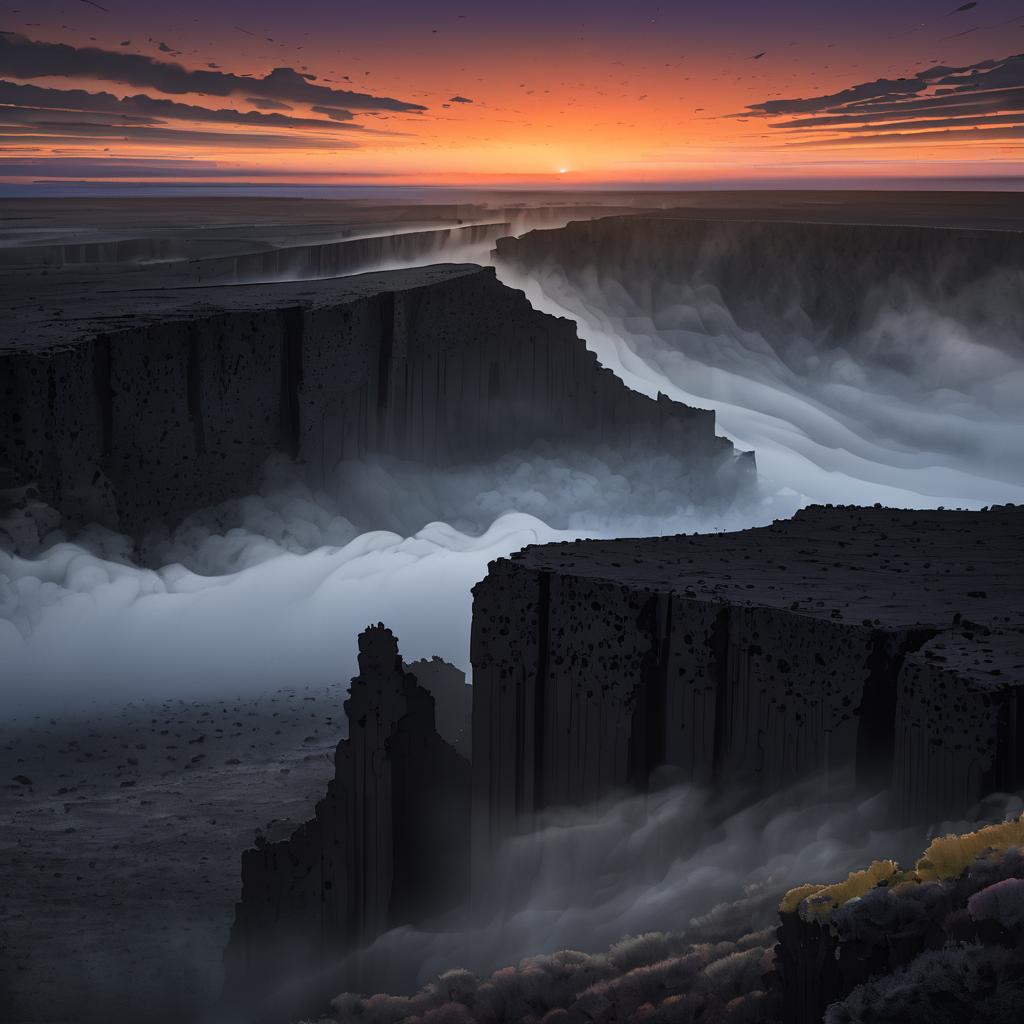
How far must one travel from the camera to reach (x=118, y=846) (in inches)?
334

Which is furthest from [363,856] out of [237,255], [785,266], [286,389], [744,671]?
[785,266]

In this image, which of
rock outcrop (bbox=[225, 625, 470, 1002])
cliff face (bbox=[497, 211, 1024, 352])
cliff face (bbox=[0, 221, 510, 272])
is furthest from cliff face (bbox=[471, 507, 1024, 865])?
cliff face (bbox=[497, 211, 1024, 352])

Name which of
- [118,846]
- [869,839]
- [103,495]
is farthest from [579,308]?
[869,839]

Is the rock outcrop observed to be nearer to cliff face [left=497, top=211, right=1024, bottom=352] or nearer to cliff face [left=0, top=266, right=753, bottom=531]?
cliff face [left=0, top=266, right=753, bottom=531]

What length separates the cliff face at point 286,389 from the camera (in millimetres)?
14336

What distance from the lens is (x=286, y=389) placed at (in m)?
17.3

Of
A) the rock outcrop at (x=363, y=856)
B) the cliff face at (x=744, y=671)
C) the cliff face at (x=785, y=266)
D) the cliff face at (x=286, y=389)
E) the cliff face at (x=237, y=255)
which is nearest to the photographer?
the cliff face at (x=744, y=671)

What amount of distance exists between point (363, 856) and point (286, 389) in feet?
37.6

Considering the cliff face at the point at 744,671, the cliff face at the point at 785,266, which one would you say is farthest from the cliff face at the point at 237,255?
the cliff face at the point at 744,671

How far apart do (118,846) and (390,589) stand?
812 centimetres

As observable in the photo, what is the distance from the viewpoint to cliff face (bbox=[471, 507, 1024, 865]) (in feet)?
16.5

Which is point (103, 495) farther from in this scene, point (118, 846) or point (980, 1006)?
point (980, 1006)

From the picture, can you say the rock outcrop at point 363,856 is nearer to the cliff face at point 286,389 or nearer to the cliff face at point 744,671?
the cliff face at point 744,671

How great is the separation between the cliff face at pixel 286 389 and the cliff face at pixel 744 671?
8.96 metres
